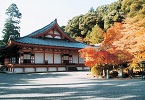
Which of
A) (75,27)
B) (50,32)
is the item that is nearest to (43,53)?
(50,32)

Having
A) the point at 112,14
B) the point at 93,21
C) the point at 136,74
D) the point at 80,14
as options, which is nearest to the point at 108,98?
the point at 136,74

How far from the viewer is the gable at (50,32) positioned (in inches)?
1131

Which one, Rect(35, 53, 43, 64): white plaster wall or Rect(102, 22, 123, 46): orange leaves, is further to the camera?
Rect(35, 53, 43, 64): white plaster wall

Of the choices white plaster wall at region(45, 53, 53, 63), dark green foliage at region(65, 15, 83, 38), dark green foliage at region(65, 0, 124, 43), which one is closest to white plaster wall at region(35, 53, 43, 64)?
white plaster wall at region(45, 53, 53, 63)

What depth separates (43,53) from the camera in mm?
27062

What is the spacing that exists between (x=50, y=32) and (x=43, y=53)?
4404 mm

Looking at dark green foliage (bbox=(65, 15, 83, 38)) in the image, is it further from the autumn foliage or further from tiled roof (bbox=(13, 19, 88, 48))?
the autumn foliage

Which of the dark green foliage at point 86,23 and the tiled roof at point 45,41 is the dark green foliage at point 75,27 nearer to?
the dark green foliage at point 86,23

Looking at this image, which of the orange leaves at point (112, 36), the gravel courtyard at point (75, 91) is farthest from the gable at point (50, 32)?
the gravel courtyard at point (75, 91)

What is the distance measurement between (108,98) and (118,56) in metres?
9.38

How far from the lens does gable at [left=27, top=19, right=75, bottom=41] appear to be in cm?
2872

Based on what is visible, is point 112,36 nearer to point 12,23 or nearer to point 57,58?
point 57,58

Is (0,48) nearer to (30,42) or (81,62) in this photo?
(30,42)

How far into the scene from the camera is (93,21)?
190 feet
